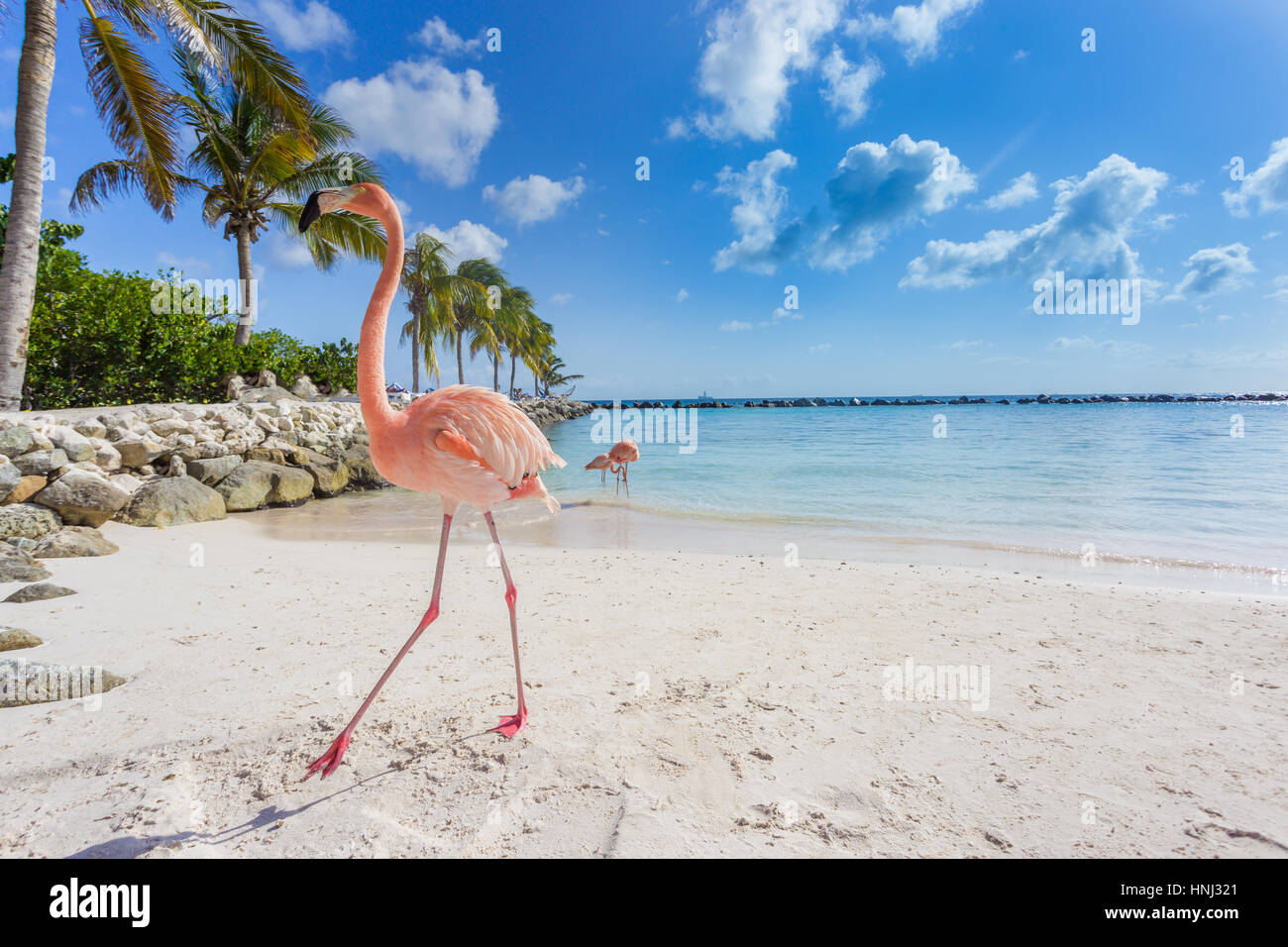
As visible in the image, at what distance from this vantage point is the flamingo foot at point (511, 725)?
2898 millimetres

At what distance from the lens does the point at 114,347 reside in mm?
11992

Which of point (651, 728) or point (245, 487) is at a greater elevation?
point (245, 487)

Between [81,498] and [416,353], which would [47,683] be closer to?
[81,498]

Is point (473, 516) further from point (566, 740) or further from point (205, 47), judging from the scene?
point (205, 47)

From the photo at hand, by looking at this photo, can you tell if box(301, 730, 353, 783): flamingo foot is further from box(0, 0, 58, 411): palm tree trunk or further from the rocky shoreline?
box(0, 0, 58, 411): palm tree trunk

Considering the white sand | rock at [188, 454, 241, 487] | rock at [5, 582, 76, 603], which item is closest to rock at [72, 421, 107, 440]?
rock at [188, 454, 241, 487]

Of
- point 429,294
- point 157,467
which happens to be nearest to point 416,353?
point 429,294

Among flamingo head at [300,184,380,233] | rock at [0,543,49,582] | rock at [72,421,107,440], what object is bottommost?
rock at [0,543,49,582]

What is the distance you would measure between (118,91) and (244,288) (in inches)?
254

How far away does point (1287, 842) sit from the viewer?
6.97 feet

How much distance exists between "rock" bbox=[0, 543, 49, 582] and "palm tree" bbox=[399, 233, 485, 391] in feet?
84.7

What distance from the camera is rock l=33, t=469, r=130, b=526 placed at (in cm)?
673
